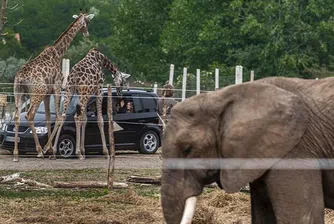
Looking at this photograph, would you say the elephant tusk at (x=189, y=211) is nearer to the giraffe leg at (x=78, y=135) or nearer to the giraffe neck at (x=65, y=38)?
the giraffe leg at (x=78, y=135)

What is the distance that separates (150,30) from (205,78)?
19.3 meters

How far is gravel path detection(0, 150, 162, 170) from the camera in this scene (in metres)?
21.5

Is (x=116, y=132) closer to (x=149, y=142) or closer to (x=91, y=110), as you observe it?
(x=91, y=110)

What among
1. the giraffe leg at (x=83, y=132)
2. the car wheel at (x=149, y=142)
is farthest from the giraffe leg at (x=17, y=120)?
the car wheel at (x=149, y=142)

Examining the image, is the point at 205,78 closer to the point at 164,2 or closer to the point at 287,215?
the point at 164,2

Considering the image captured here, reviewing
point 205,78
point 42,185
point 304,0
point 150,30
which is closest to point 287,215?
point 42,185

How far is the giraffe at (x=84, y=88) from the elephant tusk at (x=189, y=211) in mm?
13947

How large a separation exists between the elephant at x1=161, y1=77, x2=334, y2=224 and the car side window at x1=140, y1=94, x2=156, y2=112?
16.1 metres

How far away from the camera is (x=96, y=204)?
1527cm

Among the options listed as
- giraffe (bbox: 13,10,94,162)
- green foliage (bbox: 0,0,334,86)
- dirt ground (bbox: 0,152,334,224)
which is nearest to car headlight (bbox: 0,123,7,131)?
giraffe (bbox: 13,10,94,162)

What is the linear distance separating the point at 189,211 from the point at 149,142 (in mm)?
17080

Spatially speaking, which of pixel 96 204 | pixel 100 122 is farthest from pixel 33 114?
pixel 96 204

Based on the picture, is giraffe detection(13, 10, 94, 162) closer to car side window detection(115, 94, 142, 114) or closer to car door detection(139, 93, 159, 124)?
car side window detection(115, 94, 142, 114)

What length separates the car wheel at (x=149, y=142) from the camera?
25844mm
